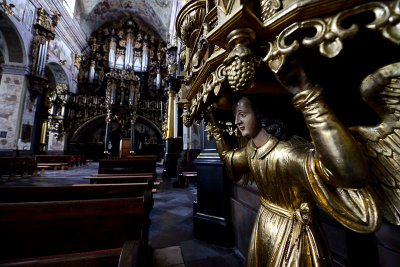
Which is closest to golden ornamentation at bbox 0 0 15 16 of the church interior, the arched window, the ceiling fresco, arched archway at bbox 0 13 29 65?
arched archway at bbox 0 13 29 65

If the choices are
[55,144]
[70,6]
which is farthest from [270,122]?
[70,6]

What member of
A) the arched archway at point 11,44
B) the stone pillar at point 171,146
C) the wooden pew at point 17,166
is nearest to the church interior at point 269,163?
the stone pillar at point 171,146

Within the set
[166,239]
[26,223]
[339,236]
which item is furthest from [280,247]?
[166,239]

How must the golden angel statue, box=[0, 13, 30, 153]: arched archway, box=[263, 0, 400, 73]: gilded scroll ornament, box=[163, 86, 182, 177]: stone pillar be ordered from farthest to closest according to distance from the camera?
box=[0, 13, 30, 153]: arched archway < box=[163, 86, 182, 177]: stone pillar < the golden angel statue < box=[263, 0, 400, 73]: gilded scroll ornament

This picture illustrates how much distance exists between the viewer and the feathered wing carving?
491 millimetres

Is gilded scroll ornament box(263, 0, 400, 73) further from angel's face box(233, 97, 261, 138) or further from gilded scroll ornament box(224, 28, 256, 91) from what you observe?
angel's face box(233, 97, 261, 138)

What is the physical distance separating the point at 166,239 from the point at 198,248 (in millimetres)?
439

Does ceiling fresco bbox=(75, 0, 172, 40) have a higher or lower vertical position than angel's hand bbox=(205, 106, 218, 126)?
higher

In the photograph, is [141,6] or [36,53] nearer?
[36,53]

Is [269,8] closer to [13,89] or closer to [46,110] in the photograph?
[13,89]

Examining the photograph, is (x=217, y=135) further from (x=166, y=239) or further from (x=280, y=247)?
(x=166, y=239)

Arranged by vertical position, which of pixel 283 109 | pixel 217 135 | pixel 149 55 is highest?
pixel 149 55

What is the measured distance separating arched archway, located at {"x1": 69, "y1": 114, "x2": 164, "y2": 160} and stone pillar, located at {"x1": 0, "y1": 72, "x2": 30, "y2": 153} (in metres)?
5.50

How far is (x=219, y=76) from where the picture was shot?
0.77 m
